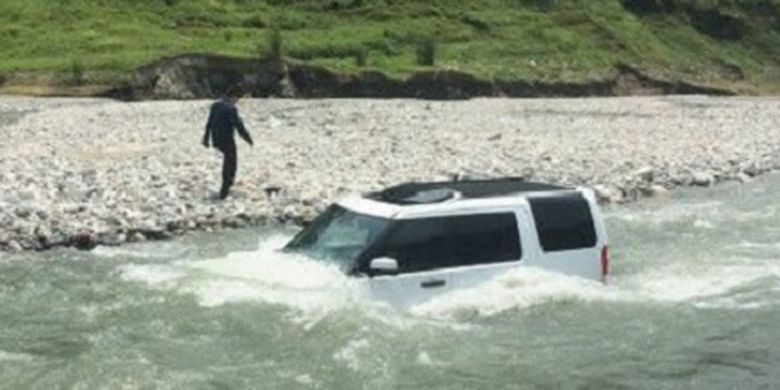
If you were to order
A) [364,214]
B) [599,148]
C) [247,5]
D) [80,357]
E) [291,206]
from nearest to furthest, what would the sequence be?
[80,357] < [364,214] < [291,206] < [599,148] < [247,5]

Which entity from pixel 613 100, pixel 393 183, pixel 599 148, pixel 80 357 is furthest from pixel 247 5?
pixel 80 357

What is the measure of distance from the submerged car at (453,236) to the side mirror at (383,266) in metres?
0.01

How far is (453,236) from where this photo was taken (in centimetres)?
1561

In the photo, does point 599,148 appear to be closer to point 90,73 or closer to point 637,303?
point 637,303

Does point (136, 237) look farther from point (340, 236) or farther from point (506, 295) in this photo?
point (506, 295)

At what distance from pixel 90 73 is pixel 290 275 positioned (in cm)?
5778

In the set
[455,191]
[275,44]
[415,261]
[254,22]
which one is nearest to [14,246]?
[455,191]

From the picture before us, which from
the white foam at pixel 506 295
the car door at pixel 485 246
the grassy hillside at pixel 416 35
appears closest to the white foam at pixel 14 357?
the white foam at pixel 506 295

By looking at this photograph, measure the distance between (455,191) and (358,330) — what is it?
2638 mm

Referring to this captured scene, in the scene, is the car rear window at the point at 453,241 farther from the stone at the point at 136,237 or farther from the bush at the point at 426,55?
the bush at the point at 426,55

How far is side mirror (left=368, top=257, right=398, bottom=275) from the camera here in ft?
48.8

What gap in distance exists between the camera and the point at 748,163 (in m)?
36.0

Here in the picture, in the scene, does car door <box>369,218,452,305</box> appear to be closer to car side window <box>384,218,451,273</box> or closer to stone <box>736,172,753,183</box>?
car side window <box>384,218,451,273</box>

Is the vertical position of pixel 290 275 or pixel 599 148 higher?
pixel 290 275
